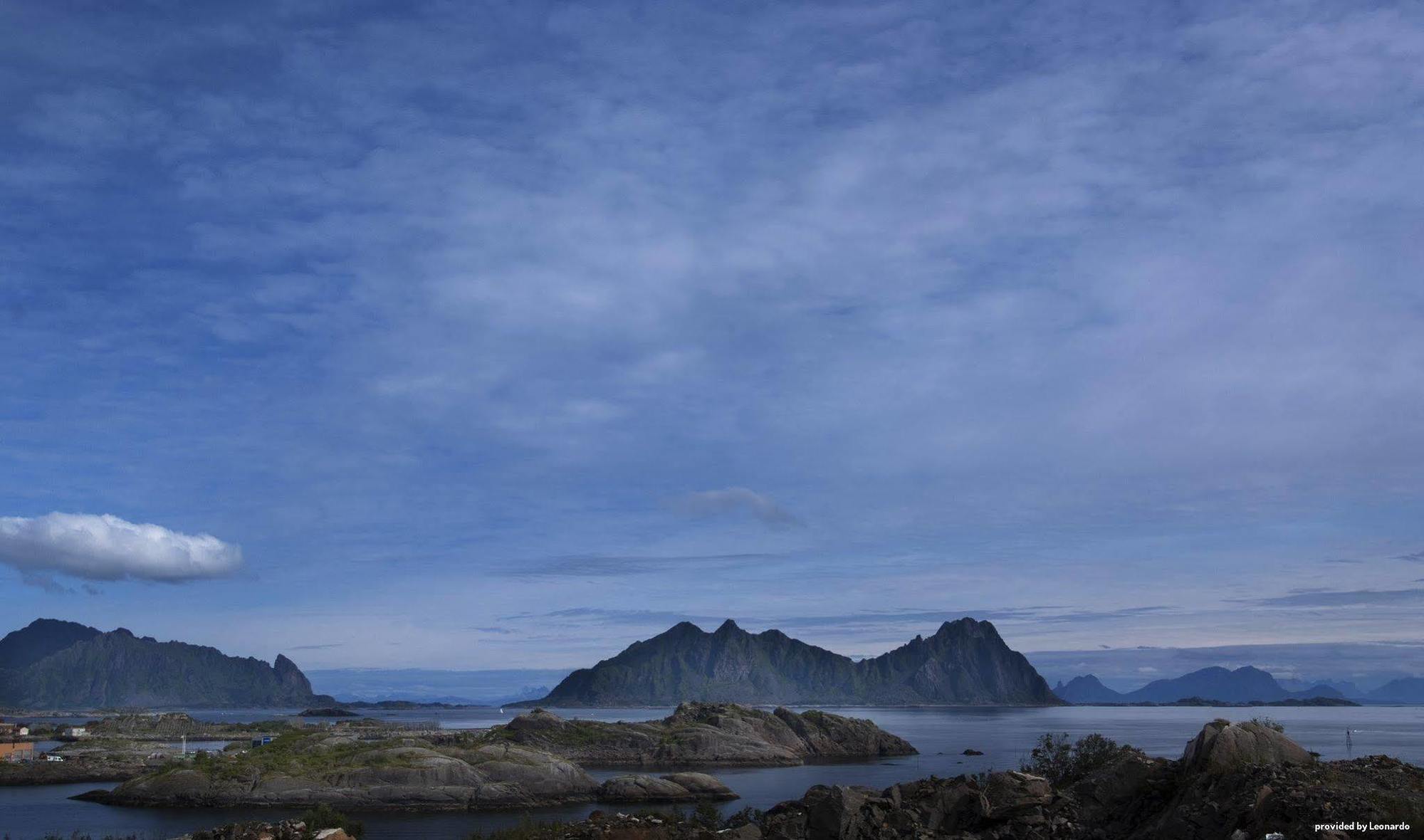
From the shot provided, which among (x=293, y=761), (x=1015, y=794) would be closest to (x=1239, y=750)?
(x=1015, y=794)

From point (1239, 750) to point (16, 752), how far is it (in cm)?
17140

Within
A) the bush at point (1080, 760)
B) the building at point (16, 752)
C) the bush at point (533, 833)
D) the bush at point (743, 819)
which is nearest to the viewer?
the bush at point (533, 833)

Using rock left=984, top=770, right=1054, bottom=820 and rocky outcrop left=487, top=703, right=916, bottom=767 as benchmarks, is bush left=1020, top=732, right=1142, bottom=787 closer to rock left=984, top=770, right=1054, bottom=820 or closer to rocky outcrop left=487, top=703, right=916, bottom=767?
rock left=984, top=770, right=1054, bottom=820

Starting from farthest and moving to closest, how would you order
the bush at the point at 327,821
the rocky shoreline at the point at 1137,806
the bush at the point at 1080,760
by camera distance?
1. the bush at the point at 327,821
2. the bush at the point at 1080,760
3. the rocky shoreline at the point at 1137,806

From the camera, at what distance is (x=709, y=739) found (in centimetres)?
16775

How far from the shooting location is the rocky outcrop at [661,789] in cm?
10762

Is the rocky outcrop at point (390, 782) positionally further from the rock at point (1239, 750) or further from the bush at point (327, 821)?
the rock at point (1239, 750)

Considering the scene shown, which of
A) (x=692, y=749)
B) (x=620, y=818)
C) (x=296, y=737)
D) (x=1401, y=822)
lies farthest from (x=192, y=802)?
(x=1401, y=822)

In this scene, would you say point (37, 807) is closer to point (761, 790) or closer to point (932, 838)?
point (761, 790)

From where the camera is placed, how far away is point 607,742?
168m

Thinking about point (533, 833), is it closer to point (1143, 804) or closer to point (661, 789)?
point (1143, 804)

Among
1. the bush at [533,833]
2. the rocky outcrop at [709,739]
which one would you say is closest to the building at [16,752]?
the rocky outcrop at [709,739]

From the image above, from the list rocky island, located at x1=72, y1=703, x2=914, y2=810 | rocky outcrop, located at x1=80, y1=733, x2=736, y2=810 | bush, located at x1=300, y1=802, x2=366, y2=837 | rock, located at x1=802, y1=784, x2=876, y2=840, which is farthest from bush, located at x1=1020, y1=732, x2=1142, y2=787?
rocky outcrop, located at x1=80, y1=733, x2=736, y2=810

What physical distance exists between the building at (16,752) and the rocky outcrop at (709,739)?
65.2m
